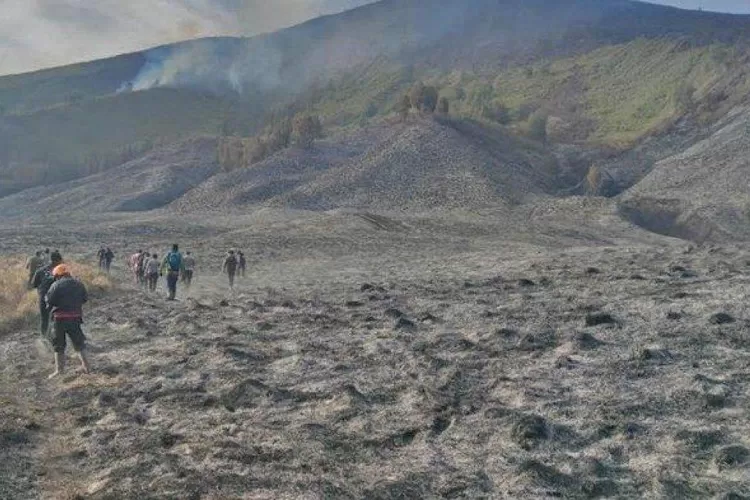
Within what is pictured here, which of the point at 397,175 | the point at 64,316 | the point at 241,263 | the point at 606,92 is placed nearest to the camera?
the point at 64,316

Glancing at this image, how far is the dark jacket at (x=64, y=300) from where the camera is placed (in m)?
15.0

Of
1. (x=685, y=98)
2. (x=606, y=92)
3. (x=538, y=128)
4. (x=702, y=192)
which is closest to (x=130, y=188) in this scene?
(x=538, y=128)

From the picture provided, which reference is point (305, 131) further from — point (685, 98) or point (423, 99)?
point (685, 98)

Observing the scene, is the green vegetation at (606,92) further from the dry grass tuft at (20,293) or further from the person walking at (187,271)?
the dry grass tuft at (20,293)

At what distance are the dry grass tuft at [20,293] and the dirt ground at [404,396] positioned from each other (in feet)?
4.45

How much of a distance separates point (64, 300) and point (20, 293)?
12.1 meters

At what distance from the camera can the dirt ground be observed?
931cm

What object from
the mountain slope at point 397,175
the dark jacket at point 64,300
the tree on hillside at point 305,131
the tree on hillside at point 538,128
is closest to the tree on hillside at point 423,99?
the mountain slope at point 397,175

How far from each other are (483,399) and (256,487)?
15.4 feet

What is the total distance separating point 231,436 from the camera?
1100cm

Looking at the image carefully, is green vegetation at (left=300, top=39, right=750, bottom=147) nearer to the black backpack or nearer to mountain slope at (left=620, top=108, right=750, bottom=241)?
mountain slope at (left=620, top=108, right=750, bottom=241)

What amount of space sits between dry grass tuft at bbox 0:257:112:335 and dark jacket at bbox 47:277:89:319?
7.34 m

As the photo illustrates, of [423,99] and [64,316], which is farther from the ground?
[423,99]

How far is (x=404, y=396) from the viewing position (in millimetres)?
12727
